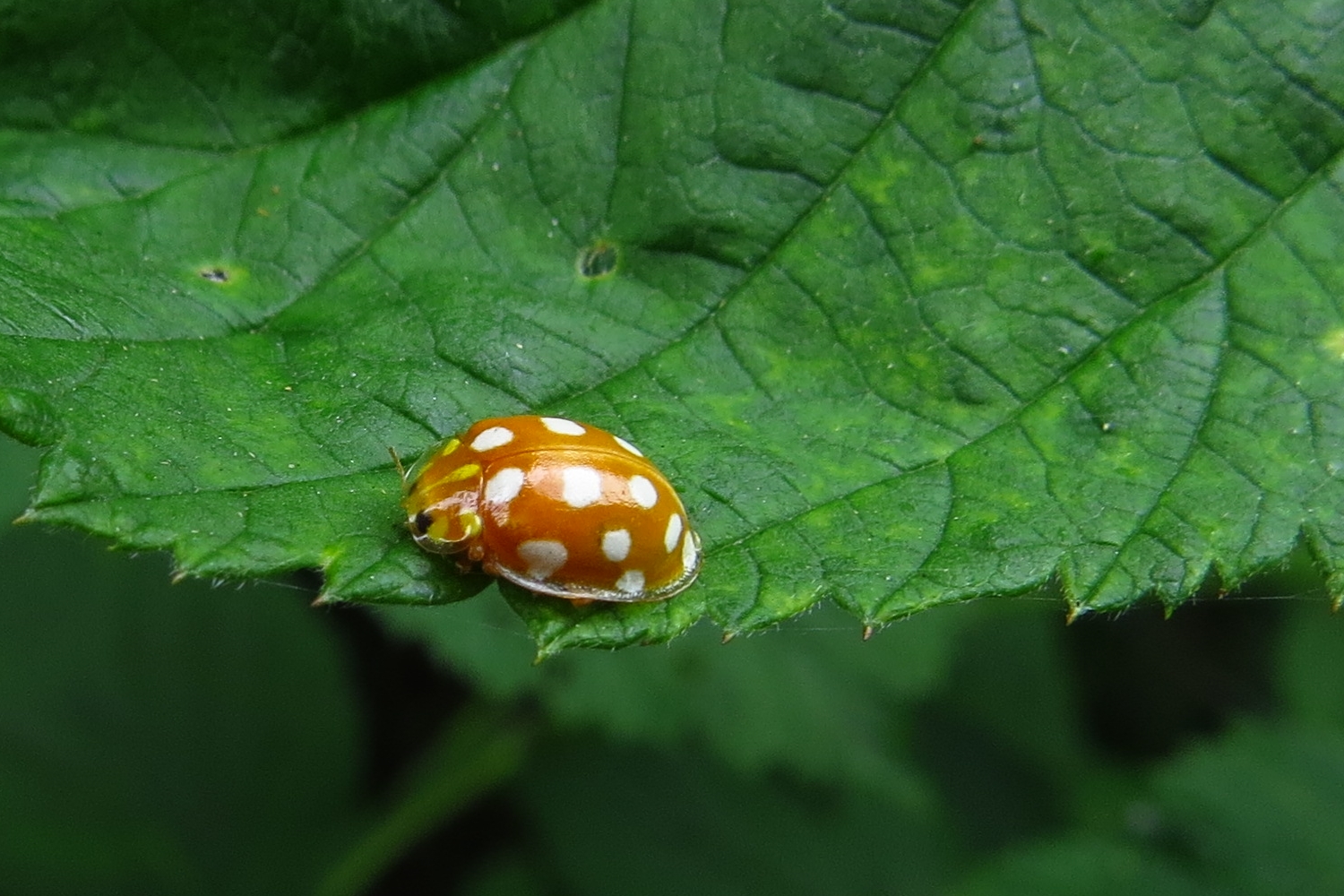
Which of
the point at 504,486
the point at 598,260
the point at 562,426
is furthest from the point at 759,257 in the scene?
the point at 504,486

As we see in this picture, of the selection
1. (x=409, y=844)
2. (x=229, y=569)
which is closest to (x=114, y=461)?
(x=229, y=569)

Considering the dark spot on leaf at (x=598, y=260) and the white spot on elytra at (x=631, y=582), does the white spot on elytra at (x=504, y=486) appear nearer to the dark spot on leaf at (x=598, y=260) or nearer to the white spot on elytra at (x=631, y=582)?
the white spot on elytra at (x=631, y=582)

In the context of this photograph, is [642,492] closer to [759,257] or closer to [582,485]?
[582,485]

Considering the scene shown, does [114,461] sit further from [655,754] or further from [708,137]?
[655,754]

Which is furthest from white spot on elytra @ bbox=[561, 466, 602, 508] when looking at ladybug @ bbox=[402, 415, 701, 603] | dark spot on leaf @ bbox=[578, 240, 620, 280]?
dark spot on leaf @ bbox=[578, 240, 620, 280]

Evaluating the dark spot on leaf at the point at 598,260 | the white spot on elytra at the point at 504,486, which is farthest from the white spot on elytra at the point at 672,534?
the dark spot on leaf at the point at 598,260

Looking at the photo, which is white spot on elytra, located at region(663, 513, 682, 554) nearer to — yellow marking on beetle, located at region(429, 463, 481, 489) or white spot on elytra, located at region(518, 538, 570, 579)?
white spot on elytra, located at region(518, 538, 570, 579)
